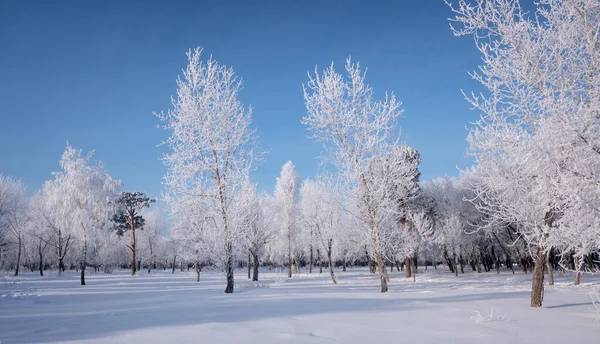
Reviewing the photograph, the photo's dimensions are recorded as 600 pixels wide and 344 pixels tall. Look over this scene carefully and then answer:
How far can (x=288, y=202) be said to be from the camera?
38094 millimetres

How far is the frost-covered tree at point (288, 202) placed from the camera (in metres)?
37.6

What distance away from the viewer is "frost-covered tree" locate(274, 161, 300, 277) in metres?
37.6

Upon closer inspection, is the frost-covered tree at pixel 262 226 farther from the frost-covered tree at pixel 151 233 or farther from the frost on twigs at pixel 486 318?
the frost-covered tree at pixel 151 233

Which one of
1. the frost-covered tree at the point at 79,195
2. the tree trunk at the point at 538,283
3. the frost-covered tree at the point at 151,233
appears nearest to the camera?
the tree trunk at the point at 538,283

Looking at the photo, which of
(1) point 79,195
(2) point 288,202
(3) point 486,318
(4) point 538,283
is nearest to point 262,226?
(2) point 288,202

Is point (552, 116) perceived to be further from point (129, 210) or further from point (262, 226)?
point (129, 210)

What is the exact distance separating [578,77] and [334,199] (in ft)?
41.4

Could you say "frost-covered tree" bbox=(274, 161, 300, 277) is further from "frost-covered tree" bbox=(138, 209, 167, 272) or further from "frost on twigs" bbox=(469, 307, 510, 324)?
"frost-covered tree" bbox=(138, 209, 167, 272)

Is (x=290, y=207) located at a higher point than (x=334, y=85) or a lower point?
lower

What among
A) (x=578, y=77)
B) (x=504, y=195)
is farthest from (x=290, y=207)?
(x=578, y=77)

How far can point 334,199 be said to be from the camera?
723 inches

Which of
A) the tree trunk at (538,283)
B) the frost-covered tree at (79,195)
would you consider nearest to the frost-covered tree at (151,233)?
the frost-covered tree at (79,195)

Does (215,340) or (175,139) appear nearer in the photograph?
(215,340)

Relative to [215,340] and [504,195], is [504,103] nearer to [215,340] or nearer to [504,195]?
[504,195]
